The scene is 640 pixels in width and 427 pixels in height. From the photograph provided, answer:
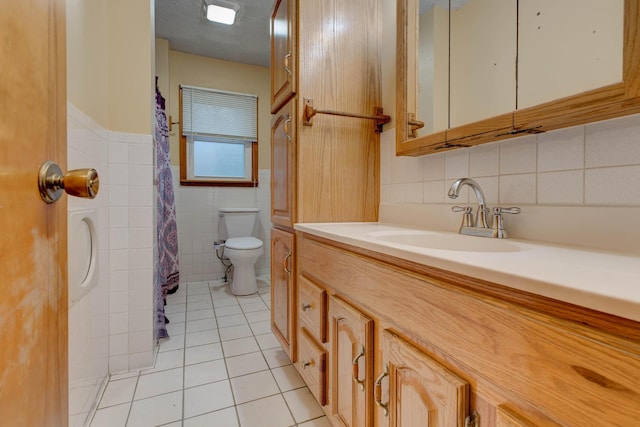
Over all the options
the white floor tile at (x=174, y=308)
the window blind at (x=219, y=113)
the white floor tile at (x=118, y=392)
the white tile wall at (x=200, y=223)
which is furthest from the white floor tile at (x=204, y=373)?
the window blind at (x=219, y=113)

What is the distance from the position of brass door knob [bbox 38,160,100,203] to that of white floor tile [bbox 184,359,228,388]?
1356 millimetres

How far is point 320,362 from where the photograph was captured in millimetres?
1085

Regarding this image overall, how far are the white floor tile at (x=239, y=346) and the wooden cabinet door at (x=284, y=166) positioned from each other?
790mm

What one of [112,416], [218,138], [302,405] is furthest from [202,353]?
[218,138]

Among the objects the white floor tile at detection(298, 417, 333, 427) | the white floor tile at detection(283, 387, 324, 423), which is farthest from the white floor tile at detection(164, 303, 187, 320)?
the white floor tile at detection(298, 417, 333, 427)

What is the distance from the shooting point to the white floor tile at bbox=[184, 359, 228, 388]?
1.44 metres

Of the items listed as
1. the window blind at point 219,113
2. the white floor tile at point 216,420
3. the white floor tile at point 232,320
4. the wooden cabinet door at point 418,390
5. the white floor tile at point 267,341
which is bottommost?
the white floor tile at point 216,420

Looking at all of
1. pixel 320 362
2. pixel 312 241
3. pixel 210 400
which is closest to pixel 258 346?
pixel 210 400

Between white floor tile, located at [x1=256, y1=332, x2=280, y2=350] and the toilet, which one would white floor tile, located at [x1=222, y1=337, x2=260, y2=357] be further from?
the toilet

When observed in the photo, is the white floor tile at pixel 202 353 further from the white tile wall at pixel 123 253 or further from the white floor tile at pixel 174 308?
the white floor tile at pixel 174 308

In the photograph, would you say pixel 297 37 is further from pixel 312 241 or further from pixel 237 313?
pixel 237 313

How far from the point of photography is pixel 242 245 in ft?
8.79

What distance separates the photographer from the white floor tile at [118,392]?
1.30 metres

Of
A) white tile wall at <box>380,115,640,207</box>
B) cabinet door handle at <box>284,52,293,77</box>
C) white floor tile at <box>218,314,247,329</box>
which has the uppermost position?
cabinet door handle at <box>284,52,293,77</box>
